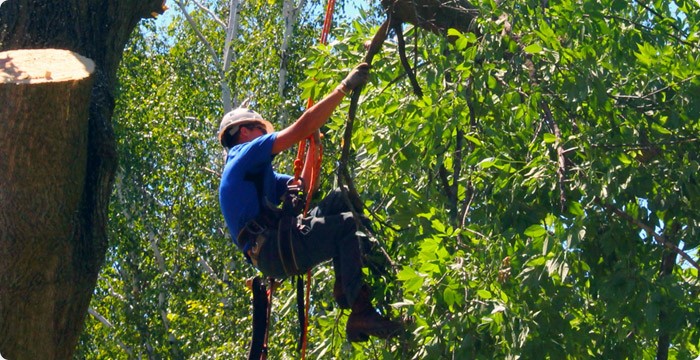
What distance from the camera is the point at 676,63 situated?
16.0 feet

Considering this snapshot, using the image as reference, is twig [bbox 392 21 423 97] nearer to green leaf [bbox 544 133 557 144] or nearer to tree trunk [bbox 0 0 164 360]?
green leaf [bbox 544 133 557 144]

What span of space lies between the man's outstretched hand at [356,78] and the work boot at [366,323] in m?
0.74

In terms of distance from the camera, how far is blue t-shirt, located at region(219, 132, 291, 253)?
4809 millimetres

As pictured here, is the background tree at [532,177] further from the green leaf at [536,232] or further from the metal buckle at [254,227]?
the metal buckle at [254,227]

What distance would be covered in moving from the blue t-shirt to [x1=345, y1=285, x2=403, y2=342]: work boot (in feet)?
1.88

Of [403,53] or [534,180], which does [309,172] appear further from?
[534,180]

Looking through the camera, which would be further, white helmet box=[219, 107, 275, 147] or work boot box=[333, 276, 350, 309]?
white helmet box=[219, 107, 275, 147]

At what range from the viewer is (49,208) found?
3596 mm

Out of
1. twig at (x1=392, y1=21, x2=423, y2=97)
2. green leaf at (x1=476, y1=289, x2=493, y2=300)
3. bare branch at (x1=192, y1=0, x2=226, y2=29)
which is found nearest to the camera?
green leaf at (x1=476, y1=289, x2=493, y2=300)

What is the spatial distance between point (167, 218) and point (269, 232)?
933cm

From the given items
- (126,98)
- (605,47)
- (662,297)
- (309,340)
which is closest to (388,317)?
(662,297)

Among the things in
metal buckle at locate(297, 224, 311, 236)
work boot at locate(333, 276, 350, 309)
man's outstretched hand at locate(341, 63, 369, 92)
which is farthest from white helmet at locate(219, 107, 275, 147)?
work boot at locate(333, 276, 350, 309)

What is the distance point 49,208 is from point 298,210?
1.59 metres

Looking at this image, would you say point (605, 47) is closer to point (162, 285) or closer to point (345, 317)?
point (345, 317)
